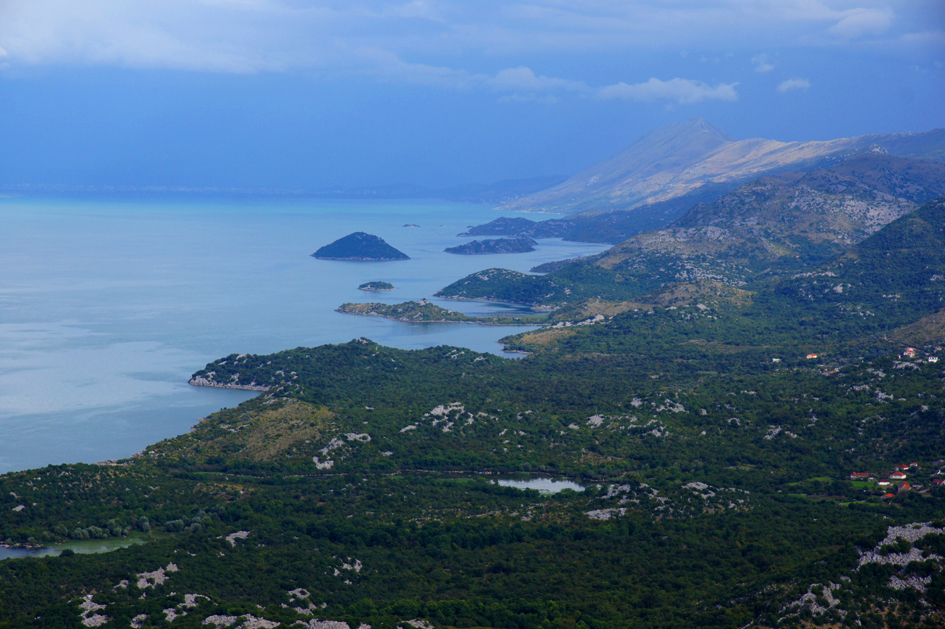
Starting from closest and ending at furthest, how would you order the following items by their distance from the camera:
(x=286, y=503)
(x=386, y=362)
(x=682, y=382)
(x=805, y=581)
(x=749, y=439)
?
(x=805, y=581)
(x=286, y=503)
(x=749, y=439)
(x=682, y=382)
(x=386, y=362)

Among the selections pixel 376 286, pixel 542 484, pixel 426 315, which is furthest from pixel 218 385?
pixel 376 286

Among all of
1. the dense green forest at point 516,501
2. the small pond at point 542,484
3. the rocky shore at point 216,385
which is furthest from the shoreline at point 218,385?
the small pond at point 542,484

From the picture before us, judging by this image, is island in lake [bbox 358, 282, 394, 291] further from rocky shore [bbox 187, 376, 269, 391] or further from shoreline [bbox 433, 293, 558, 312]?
rocky shore [bbox 187, 376, 269, 391]

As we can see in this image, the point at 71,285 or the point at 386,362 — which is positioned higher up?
the point at 71,285

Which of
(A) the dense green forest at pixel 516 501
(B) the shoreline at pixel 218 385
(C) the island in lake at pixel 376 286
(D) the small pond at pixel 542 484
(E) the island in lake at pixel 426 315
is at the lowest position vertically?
(D) the small pond at pixel 542 484

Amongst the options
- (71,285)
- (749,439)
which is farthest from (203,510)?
(71,285)

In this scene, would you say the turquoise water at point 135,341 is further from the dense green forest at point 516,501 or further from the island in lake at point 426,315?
the dense green forest at point 516,501

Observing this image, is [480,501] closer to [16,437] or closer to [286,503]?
[286,503]

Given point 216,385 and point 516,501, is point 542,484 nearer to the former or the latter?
point 516,501

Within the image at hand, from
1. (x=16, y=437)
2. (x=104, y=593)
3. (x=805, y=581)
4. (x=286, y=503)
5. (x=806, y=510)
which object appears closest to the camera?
(x=805, y=581)
